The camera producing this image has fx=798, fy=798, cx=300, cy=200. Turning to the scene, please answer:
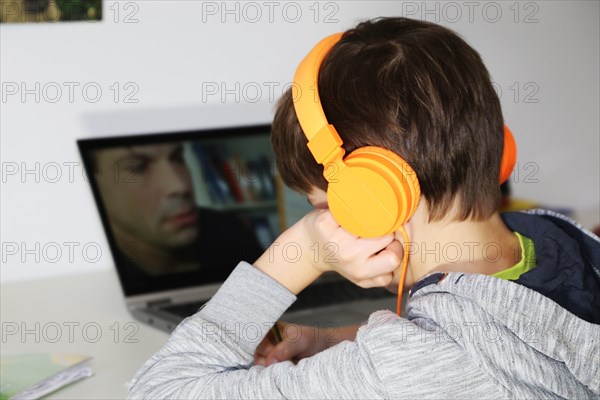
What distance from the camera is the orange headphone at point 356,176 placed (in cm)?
82

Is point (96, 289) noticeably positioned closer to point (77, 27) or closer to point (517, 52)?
point (77, 27)

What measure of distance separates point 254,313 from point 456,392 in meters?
0.29

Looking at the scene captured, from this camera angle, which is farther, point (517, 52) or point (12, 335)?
point (517, 52)

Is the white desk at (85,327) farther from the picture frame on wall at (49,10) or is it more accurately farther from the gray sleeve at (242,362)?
the picture frame on wall at (49,10)

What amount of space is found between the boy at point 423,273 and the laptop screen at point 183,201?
48 centimetres

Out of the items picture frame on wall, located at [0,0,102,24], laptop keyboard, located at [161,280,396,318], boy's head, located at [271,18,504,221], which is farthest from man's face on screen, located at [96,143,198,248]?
boy's head, located at [271,18,504,221]

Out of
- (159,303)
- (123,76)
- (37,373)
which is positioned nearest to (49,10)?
(123,76)

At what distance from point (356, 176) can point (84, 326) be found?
0.69 metres

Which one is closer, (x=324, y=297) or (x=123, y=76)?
(x=324, y=297)

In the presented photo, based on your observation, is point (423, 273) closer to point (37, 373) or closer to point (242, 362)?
point (242, 362)

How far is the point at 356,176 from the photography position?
83 cm

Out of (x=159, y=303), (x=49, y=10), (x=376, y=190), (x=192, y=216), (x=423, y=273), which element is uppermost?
(x=49, y=10)

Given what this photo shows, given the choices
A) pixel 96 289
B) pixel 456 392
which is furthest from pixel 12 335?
pixel 456 392

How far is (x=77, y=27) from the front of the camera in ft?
4.89
